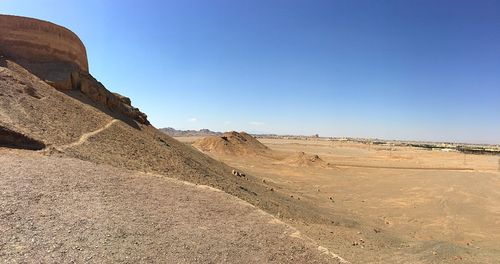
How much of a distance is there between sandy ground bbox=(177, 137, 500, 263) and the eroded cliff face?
1095cm

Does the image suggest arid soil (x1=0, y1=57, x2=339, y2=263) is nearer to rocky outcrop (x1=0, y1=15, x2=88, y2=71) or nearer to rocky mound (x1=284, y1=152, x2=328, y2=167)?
rocky outcrop (x1=0, y1=15, x2=88, y2=71)

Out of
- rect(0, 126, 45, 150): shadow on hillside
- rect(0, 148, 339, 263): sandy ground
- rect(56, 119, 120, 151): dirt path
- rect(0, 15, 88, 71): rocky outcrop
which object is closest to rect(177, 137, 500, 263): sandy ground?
rect(0, 148, 339, 263): sandy ground

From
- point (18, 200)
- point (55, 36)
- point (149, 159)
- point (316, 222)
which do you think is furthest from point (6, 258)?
point (55, 36)

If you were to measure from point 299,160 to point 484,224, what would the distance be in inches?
923

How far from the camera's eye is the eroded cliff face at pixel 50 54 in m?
17.3

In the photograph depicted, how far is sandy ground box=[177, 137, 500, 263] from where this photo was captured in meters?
13.4

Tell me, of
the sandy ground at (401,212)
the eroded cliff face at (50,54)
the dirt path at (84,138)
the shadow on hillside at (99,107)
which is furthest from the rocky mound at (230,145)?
the dirt path at (84,138)

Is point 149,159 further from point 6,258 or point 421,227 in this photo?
point 421,227


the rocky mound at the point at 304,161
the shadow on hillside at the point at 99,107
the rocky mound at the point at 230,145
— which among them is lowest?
the rocky mound at the point at 304,161

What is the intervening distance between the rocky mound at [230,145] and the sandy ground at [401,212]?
4523mm

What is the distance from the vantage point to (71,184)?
9680mm

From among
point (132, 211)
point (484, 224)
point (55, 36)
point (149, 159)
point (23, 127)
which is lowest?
point (484, 224)

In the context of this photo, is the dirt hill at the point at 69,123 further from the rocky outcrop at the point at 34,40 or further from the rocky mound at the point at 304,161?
the rocky mound at the point at 304,161

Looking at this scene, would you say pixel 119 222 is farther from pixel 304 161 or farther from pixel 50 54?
pixel 304 161
